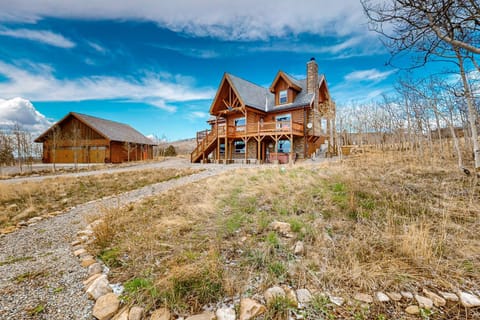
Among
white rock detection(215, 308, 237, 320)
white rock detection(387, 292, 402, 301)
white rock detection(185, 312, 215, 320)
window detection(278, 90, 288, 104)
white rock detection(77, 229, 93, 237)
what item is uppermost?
window detection(278, 90, 288, 104)

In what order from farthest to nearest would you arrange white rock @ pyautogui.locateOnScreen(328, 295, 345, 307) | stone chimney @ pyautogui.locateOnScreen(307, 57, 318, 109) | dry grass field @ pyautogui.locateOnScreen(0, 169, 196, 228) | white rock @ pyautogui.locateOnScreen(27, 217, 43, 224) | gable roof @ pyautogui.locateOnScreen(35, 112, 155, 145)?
gable roof @ pyautogui.locateOnScreen(35, 112, 155, 145) → stone chimney @ pyautogui.locateOnScreen(307, 57, 318, 109) → dry grass field @ pyautogui.locateOnScreen(0, 169, 196, 228) → white rock @ pyautogui.locateOnScreen(27, 217, 43, 224) → white rock @ pyautogui.locateOnScreen(328, 295, 345, 307)

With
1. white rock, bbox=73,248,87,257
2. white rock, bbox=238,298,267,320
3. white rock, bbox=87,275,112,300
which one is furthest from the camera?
white rock, bbox=73,248,87,257

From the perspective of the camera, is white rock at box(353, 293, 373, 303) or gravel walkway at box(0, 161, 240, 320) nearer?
white rock at box(353, 293, 373, 303)

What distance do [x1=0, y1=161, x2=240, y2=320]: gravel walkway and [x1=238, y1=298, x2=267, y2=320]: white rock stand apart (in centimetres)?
153

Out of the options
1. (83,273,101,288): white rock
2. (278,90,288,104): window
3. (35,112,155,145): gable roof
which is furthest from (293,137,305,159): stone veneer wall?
(35,112,155,145): gable roof

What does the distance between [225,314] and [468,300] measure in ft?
7.56

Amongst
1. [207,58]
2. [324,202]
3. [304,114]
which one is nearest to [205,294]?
[324,202]

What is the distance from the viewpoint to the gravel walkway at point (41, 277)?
79.1 inches

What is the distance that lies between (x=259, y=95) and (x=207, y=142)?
7.24m

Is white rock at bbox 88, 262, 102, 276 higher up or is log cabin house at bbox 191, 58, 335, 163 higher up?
log cabin house at bbox 191, 58, 335, 163

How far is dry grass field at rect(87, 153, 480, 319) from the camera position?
2.09 m

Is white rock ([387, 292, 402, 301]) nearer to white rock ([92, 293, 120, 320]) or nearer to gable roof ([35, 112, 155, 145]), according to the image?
white rock ([92, 293, 120, 320])

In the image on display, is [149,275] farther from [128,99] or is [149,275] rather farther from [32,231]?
[128,99]

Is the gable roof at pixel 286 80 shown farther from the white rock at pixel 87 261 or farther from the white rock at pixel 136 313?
the white rock at pixel 136 313
